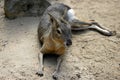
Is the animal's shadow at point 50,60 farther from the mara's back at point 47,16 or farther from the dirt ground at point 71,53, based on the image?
the mara's back at point 47,16

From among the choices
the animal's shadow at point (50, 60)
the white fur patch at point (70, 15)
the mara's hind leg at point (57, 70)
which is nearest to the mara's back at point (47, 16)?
the white fur patch at point (70, 15)

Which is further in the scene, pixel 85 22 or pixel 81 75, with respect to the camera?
pixel 85 22

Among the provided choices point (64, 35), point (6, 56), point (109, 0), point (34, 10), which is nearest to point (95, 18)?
point (109, 0)

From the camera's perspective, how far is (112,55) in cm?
520

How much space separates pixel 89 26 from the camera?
6.00 meters

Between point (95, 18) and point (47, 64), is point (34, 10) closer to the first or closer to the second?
point (95, 18)

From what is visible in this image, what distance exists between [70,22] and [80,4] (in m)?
1.21

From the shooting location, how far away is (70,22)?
585 cm

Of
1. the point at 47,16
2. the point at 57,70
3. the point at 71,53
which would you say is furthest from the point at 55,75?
the point at 47,16

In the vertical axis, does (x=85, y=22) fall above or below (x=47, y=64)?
above

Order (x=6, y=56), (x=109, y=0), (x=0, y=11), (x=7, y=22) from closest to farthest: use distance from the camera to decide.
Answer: (x=6, y=56) → (x=7, y=22) → (x=0, y=11) → (x=109, y=0)

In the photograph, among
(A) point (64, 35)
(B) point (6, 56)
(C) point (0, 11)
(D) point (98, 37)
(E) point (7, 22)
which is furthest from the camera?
(C) point (0, 11)

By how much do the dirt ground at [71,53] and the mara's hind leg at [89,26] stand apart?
116mm

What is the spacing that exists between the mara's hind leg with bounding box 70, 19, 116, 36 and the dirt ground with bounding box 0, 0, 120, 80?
0.38ft
